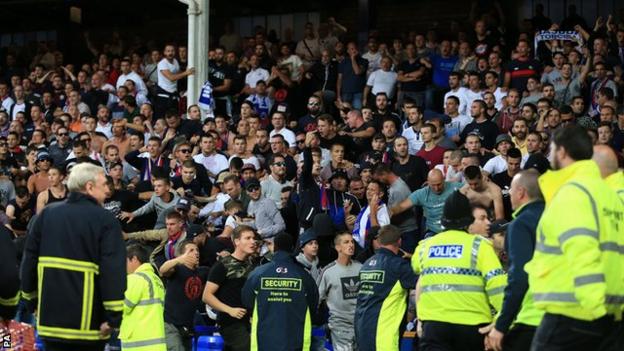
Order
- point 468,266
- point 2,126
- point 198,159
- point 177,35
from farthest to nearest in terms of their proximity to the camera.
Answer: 1. point 177,35
2. point 2,126
3. point 198,159
4. point 468,266

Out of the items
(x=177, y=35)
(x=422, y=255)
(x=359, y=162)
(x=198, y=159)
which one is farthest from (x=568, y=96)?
(x=177, y=35)

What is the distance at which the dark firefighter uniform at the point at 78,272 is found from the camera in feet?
28.7

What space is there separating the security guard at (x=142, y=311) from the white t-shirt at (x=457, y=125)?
25.9ft

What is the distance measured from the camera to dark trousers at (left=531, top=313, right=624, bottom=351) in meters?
7.14

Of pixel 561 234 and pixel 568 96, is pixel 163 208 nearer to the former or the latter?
pixel 568 96

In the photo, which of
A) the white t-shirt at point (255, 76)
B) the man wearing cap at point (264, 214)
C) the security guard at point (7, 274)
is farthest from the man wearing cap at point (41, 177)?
the security guard at point (7, 274)

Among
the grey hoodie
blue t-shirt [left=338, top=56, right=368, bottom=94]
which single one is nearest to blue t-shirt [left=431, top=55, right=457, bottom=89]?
blue t-shirt [left=338, top=56, right=368, bottom=94]

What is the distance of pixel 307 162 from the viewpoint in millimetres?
16266

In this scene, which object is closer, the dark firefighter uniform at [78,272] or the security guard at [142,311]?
the dark firefighter uniform at [78,272]

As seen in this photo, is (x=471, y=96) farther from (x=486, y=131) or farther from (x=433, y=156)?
(x=433, y=156)

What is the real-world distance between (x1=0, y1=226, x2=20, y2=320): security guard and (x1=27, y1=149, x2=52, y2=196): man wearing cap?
8.67 m

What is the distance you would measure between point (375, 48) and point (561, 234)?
1624 cm

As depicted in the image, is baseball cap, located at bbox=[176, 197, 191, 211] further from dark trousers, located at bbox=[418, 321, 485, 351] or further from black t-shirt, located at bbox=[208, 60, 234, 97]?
dark trousers, located at bbox=[418, 321, 485, 351]

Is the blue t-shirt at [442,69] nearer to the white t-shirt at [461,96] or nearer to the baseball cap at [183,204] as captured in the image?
the white t-shirt at [461,96]
